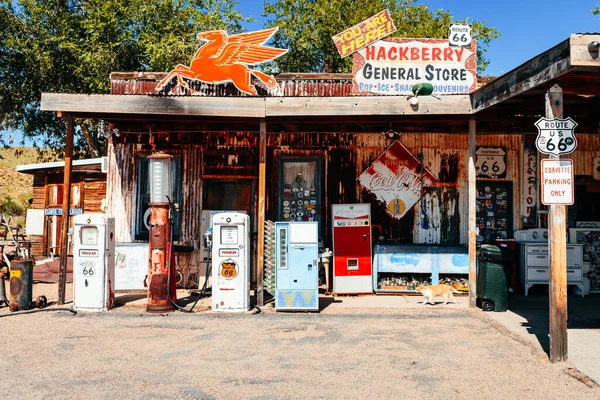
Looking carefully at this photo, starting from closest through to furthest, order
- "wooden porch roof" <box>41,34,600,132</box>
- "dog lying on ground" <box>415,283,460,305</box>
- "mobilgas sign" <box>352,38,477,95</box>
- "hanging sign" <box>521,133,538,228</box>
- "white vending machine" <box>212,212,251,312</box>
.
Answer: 1. "wooden porch roof" <box>41,34,600,132</box>
2. "white vending machine" <box>212,212,251,312</box>
3. "dog lying on ground" <box>415,283,460,305</box>
4. "mobilgas sign" <box>352,38,477,95</box>
5. "hanging sign" <box>521,133,538,228</box>

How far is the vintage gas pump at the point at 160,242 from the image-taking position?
8828mm

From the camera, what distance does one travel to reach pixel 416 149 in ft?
37.9

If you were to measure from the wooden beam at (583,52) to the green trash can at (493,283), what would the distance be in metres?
4.11

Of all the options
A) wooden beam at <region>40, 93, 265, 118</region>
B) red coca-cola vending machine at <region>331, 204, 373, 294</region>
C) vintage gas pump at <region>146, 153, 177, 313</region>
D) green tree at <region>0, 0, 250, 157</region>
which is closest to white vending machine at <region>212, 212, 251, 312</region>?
vintage gas pump at <region>146, 153, 177, 313</region>

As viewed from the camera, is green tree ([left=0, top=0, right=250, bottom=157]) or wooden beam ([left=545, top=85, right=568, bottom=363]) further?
green tree ([left=0, top=0, right=250, bottom=157])

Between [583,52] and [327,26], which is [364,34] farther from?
[327,26]

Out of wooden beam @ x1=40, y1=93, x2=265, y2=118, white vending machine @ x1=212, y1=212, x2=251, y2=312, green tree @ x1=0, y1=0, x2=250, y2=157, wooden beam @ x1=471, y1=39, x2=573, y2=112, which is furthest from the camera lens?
green tree @ x1=0, y1=0, x2=250, y2=157

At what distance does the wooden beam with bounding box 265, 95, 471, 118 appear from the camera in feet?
29.2

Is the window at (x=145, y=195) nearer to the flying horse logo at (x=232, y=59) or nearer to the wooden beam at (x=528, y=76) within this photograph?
the flying horse logo at (x=232, y=59)

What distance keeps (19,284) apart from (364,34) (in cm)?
818

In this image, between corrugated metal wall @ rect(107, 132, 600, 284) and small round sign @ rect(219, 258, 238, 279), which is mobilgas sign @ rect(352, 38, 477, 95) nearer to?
corrugated metal wall @ rect(107, 132, 600, 284)

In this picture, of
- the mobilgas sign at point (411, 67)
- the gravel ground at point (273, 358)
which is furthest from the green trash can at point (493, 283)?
the mobilgas sign at point (411, 67)

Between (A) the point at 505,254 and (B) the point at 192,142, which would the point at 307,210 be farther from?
(A) the point at 505,254

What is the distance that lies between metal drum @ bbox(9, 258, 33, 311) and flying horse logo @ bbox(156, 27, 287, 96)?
4.71m
